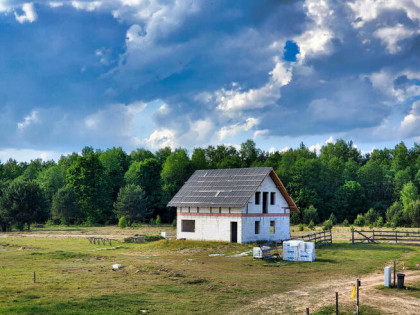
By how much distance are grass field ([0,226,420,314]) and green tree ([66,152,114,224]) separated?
54.9m

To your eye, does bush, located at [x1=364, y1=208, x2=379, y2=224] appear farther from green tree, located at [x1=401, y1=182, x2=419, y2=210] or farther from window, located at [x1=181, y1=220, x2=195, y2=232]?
window, located at [x1=181, y1=220, x2=195, y2=232]

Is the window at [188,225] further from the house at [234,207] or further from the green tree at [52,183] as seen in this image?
the green tree at [52,183]

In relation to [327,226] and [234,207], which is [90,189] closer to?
[327,226]

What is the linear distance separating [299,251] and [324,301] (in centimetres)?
1313

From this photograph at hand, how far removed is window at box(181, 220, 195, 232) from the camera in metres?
47.1

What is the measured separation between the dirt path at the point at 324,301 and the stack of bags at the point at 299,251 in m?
8.85

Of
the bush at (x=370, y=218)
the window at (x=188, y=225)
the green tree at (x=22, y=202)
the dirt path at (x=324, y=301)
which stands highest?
the green tree at (x=22, y=202)

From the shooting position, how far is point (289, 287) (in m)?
22.5

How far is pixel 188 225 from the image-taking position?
48656 mm

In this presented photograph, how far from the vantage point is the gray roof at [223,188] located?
43.2m

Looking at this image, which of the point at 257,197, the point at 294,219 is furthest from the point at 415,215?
the point at 257,197

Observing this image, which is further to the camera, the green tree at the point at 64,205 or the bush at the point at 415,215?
the green tree at the point at 64,205

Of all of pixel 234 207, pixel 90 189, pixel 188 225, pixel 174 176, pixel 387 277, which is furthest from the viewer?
pixel 174 176

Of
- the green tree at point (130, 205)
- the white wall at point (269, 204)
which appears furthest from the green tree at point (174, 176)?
the white wall at point (269, 204)
